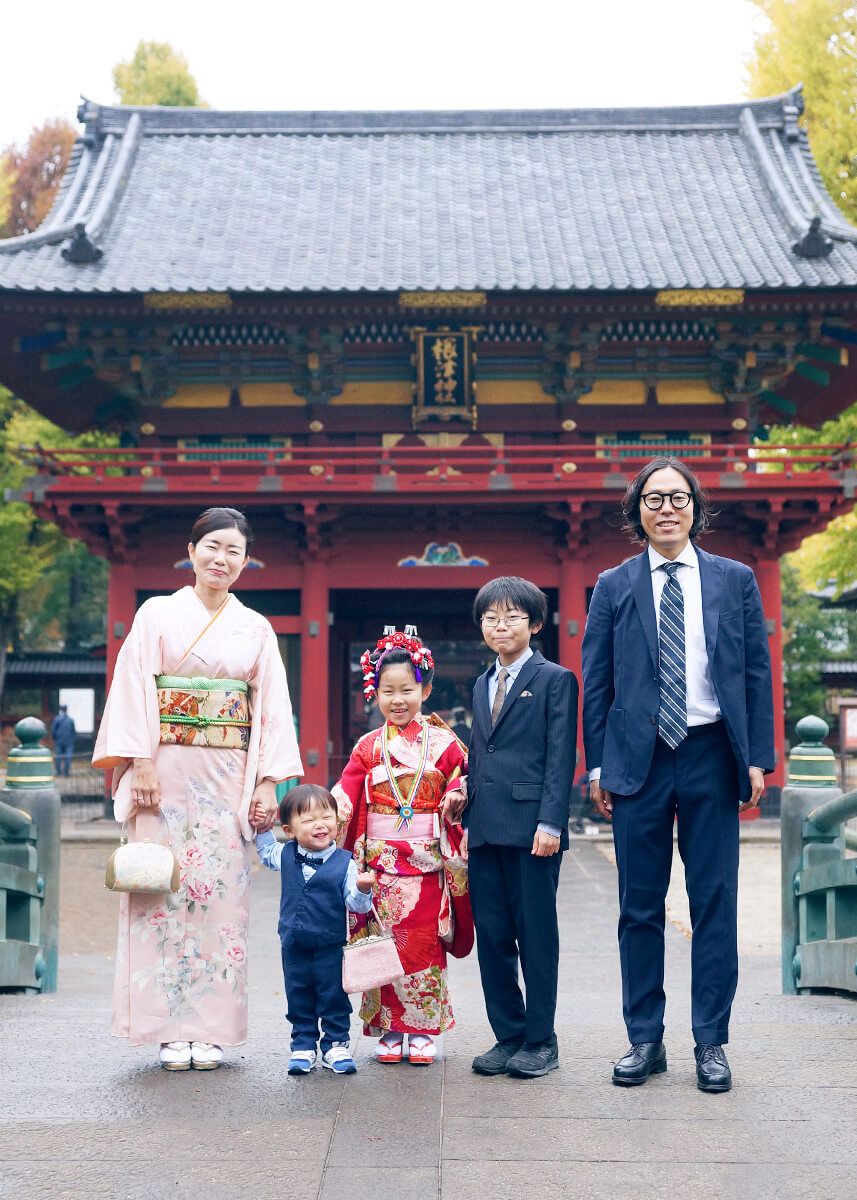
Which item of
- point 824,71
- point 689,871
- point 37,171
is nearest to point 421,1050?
point 689,871

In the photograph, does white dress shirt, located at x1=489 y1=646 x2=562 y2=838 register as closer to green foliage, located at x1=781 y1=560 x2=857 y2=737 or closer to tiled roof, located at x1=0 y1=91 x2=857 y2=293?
tiled roof, located at x1=0 y1=91 x2=857 y2=293

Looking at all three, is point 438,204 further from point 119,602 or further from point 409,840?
point 409,840

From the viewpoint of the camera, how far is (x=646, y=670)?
369 cm

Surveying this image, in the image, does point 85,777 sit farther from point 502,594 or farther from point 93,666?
point 502,594

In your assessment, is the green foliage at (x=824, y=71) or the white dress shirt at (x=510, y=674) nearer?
the white dress shirt at (x=510, y=674)

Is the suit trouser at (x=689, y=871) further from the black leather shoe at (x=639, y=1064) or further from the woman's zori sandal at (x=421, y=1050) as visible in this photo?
the woman's zori sandal at (x=421, y=1050)

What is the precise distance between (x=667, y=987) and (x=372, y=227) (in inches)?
480

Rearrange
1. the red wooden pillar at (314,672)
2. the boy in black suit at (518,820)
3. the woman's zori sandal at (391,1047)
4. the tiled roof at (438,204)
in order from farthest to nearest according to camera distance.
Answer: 1. the tiled roof at (438,204)
2. the red wooden pillar at (314,672)
3. the woman's zori sandal at (391,1047)
4. the boy in black suit at (518,820)

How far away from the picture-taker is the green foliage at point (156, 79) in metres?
29.9

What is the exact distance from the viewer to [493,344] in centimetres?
1474

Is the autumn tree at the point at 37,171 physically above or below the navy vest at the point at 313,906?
above

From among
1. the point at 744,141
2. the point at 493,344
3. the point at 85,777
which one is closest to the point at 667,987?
the point at 493,344

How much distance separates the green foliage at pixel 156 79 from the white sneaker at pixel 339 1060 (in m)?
30.2

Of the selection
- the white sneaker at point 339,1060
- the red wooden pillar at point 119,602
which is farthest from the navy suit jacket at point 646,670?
the red wooden pillar at point 119,602
